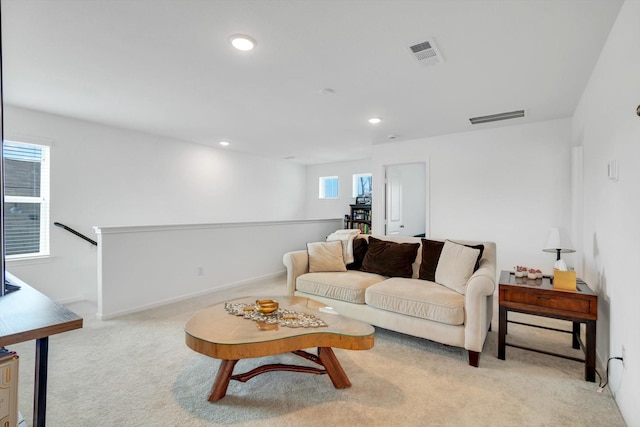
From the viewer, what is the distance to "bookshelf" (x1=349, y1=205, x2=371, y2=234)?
659 cm

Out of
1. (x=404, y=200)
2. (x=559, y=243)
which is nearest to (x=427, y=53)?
(x=559, y=243)

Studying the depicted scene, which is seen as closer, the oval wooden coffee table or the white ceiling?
the oval wooden coffee table

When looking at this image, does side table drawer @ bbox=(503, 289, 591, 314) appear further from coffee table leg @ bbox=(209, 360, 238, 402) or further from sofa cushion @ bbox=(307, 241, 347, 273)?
coffee table leg @ bbox=(209, 360, 238, 402)

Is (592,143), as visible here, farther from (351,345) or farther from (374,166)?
(374,166)

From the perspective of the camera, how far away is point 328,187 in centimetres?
775

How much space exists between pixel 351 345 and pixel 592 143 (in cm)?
282

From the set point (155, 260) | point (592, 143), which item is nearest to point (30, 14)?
point (155, 260)

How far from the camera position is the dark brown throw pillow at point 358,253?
361cm

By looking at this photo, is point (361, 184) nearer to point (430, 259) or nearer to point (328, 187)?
point (328, 187)

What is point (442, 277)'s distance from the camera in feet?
9.25

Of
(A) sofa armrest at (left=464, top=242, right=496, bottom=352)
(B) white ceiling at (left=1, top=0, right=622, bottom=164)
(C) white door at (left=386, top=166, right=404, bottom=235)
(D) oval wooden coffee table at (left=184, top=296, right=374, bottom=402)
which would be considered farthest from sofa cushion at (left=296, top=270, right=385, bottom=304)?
(C) white door at (left=386, top=166, right=404, bottom=235)

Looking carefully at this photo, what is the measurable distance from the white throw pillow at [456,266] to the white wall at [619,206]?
89 cm

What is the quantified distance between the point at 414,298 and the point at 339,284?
0.77m

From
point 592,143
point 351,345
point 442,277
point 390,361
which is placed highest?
point 592,143
